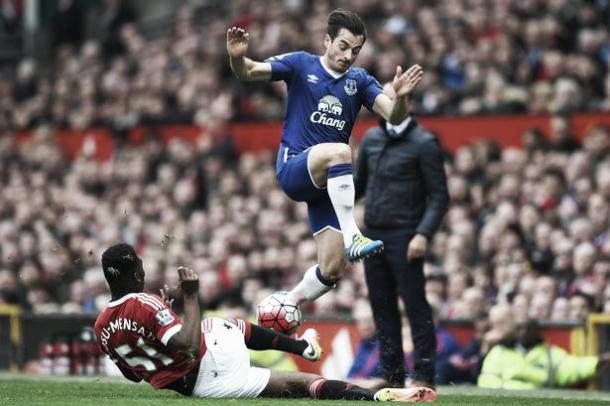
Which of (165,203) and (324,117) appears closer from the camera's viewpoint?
(324,117)

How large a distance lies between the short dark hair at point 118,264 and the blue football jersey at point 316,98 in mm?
1458

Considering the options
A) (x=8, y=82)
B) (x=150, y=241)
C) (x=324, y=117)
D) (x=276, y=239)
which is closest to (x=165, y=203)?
(x=150, y=241)

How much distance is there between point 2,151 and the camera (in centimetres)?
2317

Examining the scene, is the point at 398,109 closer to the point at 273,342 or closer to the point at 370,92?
the point at 370,92

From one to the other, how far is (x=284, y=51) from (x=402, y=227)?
363 inches

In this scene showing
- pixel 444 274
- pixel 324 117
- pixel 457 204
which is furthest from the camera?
pixel 457 204

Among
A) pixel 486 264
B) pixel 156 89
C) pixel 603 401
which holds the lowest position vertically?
pixel 603 401

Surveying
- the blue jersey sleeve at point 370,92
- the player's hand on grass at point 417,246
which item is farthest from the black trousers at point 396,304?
the blue jersey sleeve at point 370,92

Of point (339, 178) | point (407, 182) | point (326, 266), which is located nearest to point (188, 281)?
point (326, 266)

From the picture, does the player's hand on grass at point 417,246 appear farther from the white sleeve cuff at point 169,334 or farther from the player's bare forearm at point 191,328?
the white sleeve cuff at point 169,334

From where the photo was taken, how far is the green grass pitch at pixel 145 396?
10.2m

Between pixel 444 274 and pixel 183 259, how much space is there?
4179 millimetres

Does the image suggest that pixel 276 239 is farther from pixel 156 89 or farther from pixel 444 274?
pixel 156 89

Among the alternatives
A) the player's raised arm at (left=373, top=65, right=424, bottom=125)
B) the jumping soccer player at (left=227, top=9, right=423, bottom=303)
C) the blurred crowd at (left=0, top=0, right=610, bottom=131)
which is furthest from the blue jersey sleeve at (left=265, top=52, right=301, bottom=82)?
the blurred crowd at (left=0, top=0, right=610, bottom=131)
